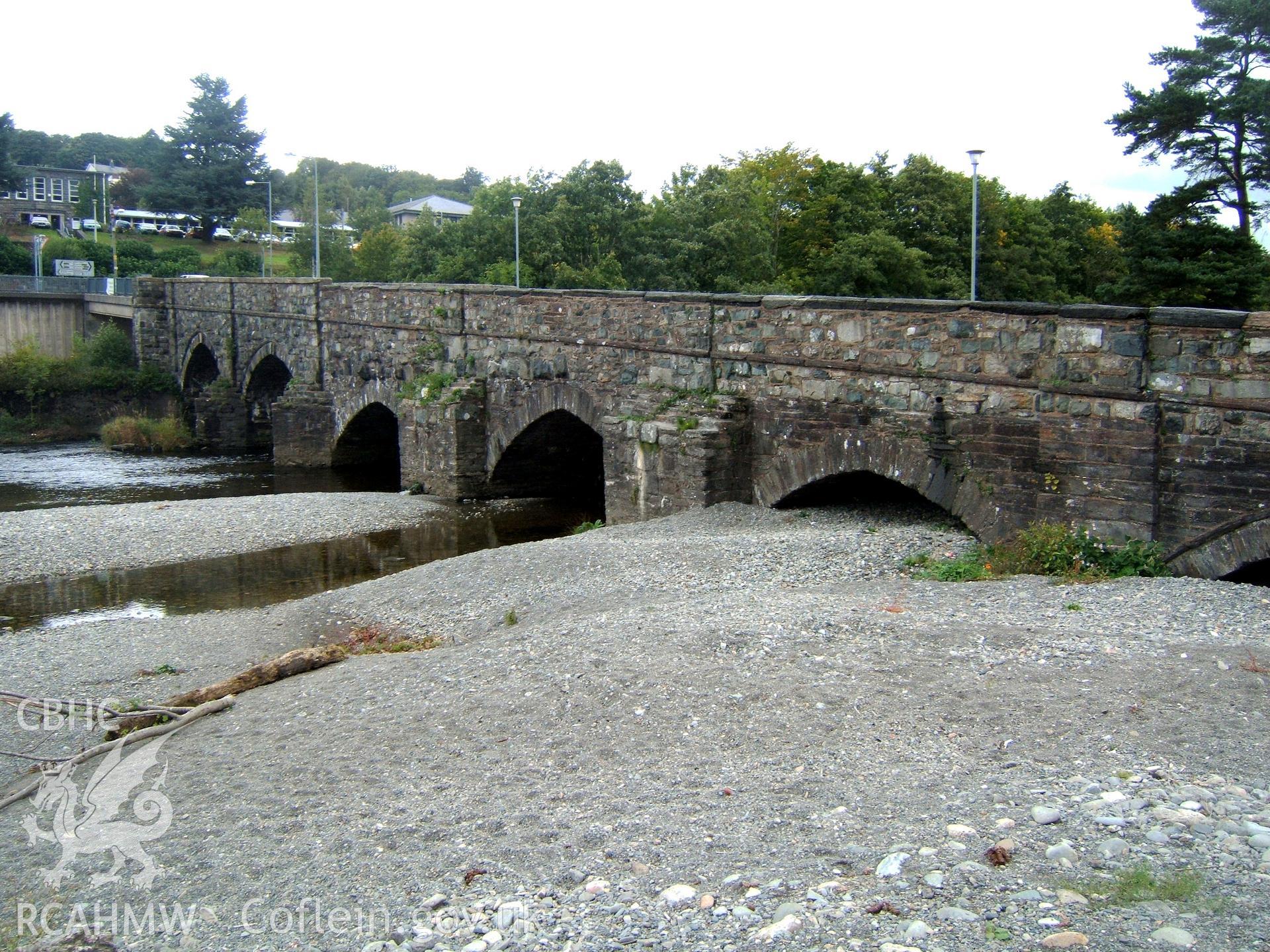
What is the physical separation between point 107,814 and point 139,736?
1.14m

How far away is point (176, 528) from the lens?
17.3 m

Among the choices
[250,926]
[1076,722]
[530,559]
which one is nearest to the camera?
[250,926]

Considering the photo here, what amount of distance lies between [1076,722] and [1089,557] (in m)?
3.94

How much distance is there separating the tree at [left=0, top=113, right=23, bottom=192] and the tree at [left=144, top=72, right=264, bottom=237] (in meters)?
8.65

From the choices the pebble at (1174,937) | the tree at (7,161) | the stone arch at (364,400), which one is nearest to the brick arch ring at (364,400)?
the stone arch at (364,400)

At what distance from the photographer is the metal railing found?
45.6 m

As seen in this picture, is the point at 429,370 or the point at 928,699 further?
the point at 429,370

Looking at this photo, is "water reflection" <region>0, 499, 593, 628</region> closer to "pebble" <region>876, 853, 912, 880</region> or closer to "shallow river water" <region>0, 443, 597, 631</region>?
"shallow river water" <region>0, 443, 597, 631</region>

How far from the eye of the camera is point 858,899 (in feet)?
14.7

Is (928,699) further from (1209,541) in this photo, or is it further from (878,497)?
(878,497)

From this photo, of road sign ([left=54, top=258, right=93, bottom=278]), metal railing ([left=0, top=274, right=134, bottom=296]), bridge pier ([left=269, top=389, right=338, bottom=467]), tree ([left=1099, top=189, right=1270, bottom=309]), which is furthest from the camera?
road sign ([left=54, top=258, right=93, bottom=278])

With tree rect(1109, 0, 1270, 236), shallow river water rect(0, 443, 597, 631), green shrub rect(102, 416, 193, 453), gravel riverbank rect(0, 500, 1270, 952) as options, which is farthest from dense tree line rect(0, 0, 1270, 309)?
gravel riverbank rect(0, 500, 1270, 952)

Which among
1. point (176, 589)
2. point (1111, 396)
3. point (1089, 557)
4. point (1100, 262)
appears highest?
point (1100, 262)

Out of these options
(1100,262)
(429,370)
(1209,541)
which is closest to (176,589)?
(429,370)
